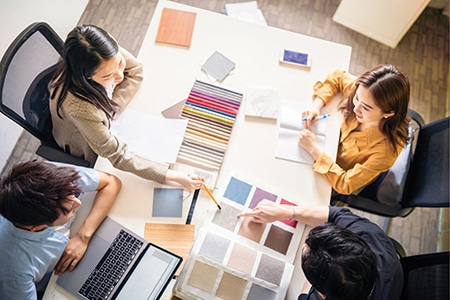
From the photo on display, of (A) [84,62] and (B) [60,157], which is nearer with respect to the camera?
(A) [84,62]

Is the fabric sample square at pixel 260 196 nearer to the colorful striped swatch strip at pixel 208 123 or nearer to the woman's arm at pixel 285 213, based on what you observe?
the woman's arm at pixel 285 213

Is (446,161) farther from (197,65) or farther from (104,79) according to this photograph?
(104,79)

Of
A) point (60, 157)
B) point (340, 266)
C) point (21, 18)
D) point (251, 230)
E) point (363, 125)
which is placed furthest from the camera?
point (21, 18)

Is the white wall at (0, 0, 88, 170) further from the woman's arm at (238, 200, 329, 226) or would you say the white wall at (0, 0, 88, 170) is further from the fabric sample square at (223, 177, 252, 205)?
the woman's arm at (238, 200, 329, 226)

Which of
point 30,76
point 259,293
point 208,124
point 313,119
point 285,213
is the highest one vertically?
point 30,76

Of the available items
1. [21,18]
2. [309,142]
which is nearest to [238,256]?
[309,142]

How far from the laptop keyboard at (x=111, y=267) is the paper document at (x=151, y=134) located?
0.33 meters

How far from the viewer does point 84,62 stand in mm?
1346

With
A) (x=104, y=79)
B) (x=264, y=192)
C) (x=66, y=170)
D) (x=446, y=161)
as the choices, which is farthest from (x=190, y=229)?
(x=446, y=161)

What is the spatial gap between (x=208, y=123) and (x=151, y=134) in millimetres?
234

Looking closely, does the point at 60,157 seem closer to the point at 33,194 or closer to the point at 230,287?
the point at 33,194

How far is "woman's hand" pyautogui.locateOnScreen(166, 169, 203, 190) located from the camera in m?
1.45

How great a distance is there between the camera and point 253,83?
171 centimetres

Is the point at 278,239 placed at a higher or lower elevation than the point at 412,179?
higher
